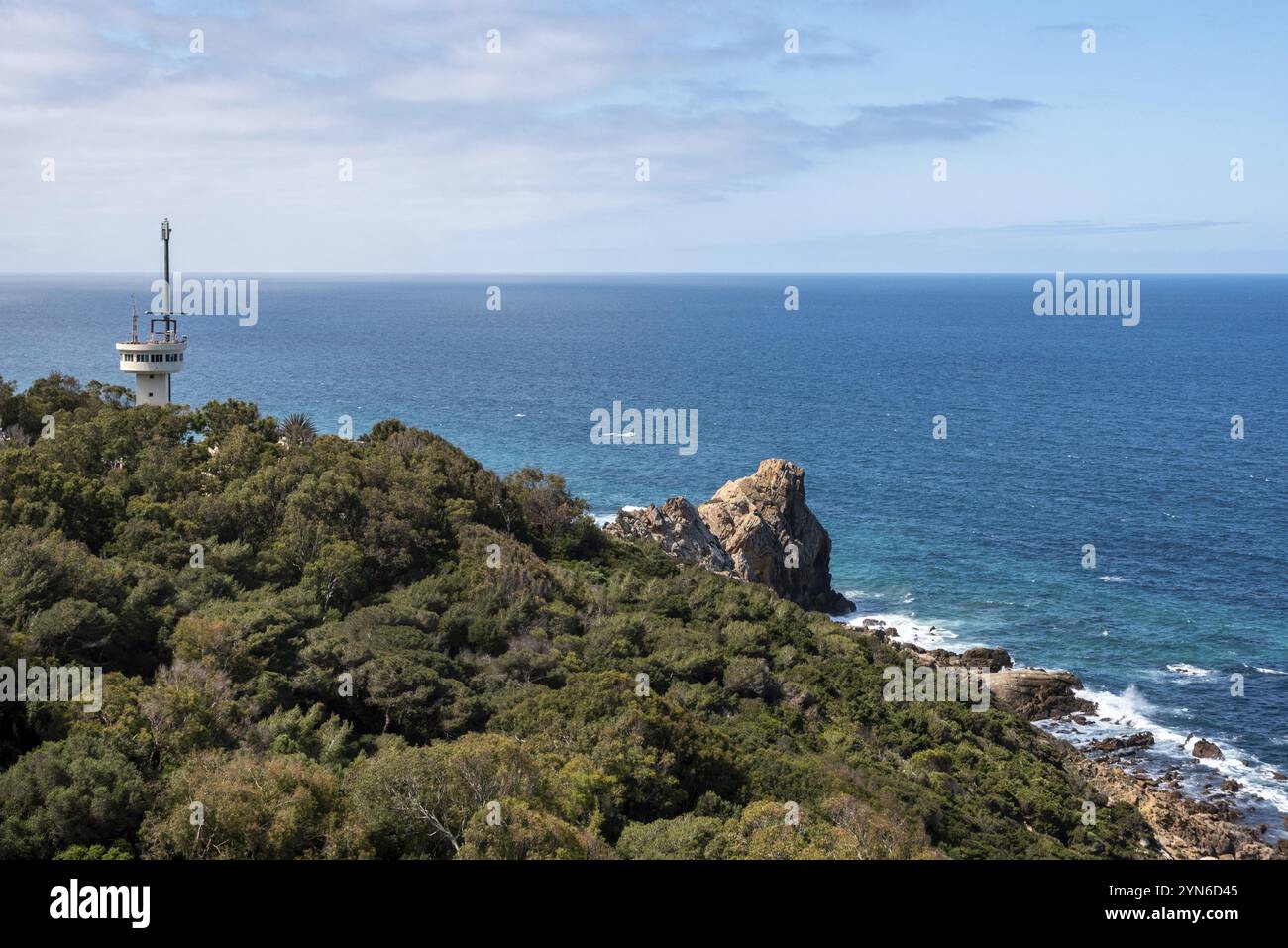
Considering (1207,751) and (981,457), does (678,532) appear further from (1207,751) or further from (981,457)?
(981,457)

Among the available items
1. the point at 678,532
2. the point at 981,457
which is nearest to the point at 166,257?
the point at 678,532

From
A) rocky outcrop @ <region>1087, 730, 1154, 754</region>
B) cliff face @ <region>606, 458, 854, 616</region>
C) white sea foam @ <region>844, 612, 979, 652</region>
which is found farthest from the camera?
cliff face @ <region>606, 458, 854, 616</region>

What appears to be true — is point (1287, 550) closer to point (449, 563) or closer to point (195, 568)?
point (449, 563)

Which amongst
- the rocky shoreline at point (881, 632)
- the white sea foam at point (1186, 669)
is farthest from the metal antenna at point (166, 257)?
the white sea foam at point (1186, 669)

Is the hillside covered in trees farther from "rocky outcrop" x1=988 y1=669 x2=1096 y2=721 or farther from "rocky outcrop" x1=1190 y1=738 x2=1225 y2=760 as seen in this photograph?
"rocky outcrop" x1=1190 y1=738 x2=1225 y2=760

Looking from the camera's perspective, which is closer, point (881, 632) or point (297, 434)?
point (297, 434)

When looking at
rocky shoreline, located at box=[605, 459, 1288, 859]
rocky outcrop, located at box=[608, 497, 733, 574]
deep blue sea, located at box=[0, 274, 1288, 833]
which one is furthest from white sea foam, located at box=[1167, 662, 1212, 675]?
rocky outcrop, located at box=[608, 497, 733, 574]

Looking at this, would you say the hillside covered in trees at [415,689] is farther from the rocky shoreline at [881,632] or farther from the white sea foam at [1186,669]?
the white sea foam at [1186,669]
